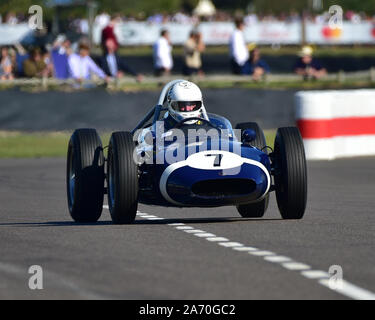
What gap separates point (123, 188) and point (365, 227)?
7.38ft

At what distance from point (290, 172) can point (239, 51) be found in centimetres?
1881

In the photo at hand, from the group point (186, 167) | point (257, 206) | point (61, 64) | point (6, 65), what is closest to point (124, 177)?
point (186, 167)

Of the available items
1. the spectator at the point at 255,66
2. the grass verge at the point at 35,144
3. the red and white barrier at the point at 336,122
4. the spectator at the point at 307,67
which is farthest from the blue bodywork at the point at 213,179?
the spectator at the point at 307,67

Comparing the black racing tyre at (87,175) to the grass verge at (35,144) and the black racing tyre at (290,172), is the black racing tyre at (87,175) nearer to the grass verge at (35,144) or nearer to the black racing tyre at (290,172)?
the black racing tyre at (290,172)

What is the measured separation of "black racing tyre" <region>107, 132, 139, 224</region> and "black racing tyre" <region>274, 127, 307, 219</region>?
1.44 m

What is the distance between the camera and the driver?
12961mm

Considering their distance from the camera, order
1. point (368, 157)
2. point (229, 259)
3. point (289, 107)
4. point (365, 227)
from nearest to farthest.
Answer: point (229, 259) → point (365, 227) → point (368, 157) → point (289, 107)

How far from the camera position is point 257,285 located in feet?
26.8

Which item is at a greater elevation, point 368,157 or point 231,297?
point 231,297

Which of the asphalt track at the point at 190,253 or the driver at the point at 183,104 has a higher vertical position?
the driver at the point at 183,104

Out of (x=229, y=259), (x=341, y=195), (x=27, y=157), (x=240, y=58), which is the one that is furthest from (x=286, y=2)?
(x=229, y=259)

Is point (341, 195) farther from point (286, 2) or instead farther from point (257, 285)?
point (286, 2)

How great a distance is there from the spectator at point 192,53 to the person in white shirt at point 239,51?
34.6 inches

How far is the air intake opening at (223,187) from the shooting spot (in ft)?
38.5
